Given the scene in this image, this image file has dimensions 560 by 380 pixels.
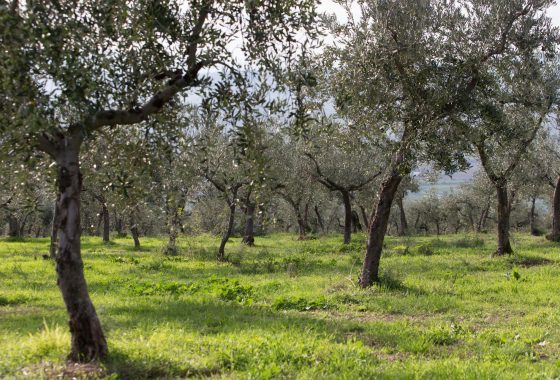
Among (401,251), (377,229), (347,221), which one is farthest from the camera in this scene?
(347,221)

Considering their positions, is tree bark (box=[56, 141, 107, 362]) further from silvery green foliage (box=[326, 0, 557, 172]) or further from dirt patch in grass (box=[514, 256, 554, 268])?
dirt patch in grass (box=[514, 256, 554, 268])

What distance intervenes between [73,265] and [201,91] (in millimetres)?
3438

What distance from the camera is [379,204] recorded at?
16.7 metres

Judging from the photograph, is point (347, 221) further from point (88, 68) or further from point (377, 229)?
point (88, 68)

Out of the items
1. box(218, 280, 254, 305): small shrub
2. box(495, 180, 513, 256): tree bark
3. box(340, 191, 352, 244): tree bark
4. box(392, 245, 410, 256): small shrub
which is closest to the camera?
box(218, 280, 254, 305): small shrub

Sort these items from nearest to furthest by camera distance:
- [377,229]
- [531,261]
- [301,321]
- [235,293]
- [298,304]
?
[301,321]
[298,304]
[235,293]
[377,229]
[531,261]

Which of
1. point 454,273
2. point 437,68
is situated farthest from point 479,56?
point 454,273

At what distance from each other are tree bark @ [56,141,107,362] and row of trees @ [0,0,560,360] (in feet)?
0.07

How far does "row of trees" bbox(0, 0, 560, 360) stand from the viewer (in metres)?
6.69

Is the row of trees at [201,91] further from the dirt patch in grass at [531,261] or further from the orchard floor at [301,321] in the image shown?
the dirt patch in grass at [531,261]

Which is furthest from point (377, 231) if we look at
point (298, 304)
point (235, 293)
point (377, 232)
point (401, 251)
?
point (401, 251)

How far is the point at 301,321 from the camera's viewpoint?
11.8 meters

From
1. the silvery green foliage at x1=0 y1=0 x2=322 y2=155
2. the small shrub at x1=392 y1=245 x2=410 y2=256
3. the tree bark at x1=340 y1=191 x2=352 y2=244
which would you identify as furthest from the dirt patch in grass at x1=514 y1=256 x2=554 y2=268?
the silvery green foliage at x1=0 y1=0 x2=322 y2=155

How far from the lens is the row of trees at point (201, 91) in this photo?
669 cm
